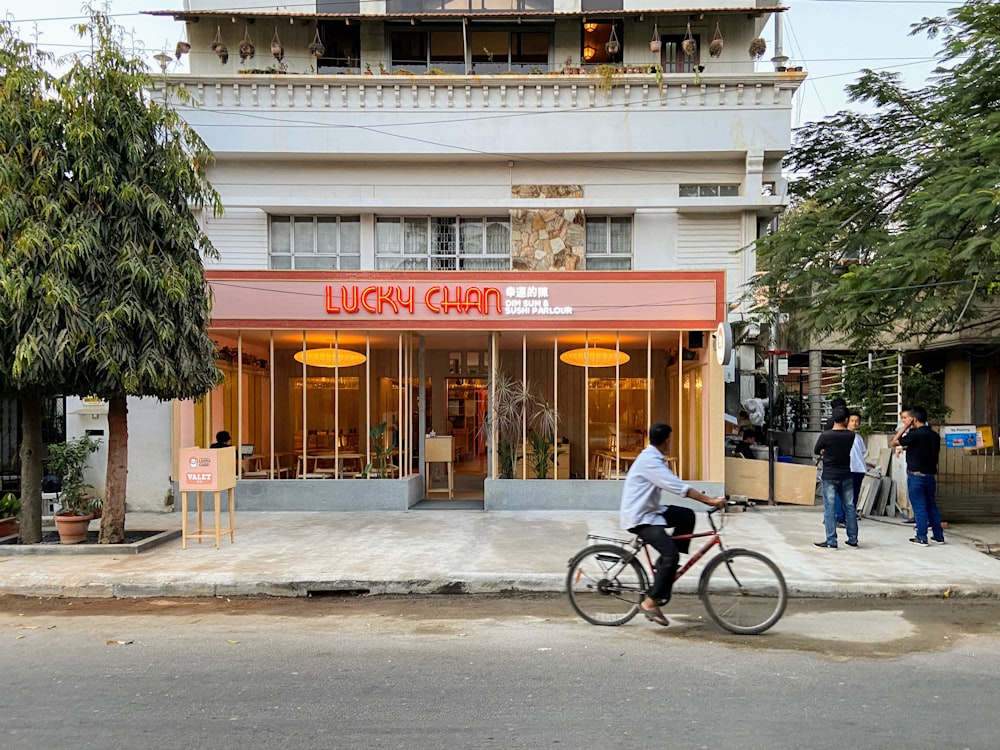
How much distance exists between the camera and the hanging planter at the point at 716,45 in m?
17.5

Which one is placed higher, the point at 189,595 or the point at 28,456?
the point at 28,456

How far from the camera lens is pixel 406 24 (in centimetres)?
1834

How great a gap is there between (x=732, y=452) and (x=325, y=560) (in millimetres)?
9946

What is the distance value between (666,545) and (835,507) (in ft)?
16.1

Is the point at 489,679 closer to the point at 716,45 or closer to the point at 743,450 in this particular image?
the point at 743,450

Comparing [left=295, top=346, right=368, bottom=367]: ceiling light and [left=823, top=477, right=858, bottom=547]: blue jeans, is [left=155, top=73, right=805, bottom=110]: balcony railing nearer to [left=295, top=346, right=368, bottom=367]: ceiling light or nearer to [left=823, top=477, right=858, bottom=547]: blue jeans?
[left=295, top=346, right=368, bottom=367]: ceiling light

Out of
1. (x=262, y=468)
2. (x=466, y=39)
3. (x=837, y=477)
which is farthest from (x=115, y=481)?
(x=466, y=39)

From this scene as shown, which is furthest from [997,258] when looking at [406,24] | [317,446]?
[406,24]

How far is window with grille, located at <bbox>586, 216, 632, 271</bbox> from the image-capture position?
17.5 m

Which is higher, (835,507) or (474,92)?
(474,92)

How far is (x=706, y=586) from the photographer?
670cm

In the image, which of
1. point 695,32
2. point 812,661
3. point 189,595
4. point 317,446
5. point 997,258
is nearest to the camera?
point 812,661

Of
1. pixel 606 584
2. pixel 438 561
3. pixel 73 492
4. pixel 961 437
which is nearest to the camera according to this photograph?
pixel 606 584

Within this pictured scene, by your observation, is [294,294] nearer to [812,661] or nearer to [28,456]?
[28,456]
